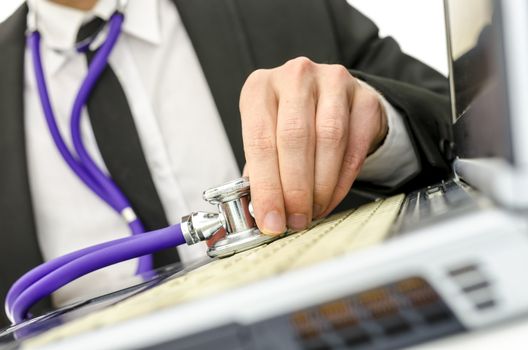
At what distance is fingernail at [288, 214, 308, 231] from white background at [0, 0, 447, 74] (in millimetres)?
1107

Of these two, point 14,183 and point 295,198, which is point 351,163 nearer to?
point 295,198

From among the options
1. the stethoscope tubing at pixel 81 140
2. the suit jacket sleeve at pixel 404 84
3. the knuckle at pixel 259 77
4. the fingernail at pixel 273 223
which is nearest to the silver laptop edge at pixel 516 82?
the fingernail at pixel 273 223

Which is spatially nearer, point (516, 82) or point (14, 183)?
point (516, 82)

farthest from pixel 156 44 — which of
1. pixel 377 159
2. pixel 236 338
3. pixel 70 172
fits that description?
pixel 236 338

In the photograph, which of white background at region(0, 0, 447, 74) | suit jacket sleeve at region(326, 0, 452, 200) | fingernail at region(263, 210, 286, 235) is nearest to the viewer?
fingernail at region(263, 210, 286, 235)

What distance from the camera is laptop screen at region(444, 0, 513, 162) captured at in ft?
0.76

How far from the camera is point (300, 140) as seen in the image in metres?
0.50

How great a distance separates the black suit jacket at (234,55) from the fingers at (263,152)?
397 mm

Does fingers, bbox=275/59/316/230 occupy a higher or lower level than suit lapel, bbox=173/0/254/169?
lower

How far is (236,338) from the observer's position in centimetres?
22

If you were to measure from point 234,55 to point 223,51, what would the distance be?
2cm

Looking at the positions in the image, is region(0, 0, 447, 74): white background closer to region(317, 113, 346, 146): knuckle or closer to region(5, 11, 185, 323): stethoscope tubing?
region(5, 11, 185, 323): stethoscope tubing

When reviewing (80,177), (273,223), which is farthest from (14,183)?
(273,223)

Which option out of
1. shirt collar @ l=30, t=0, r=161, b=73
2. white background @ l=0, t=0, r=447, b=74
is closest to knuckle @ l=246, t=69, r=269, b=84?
shirt collar @ l=30, t=0, r=161, b=73
